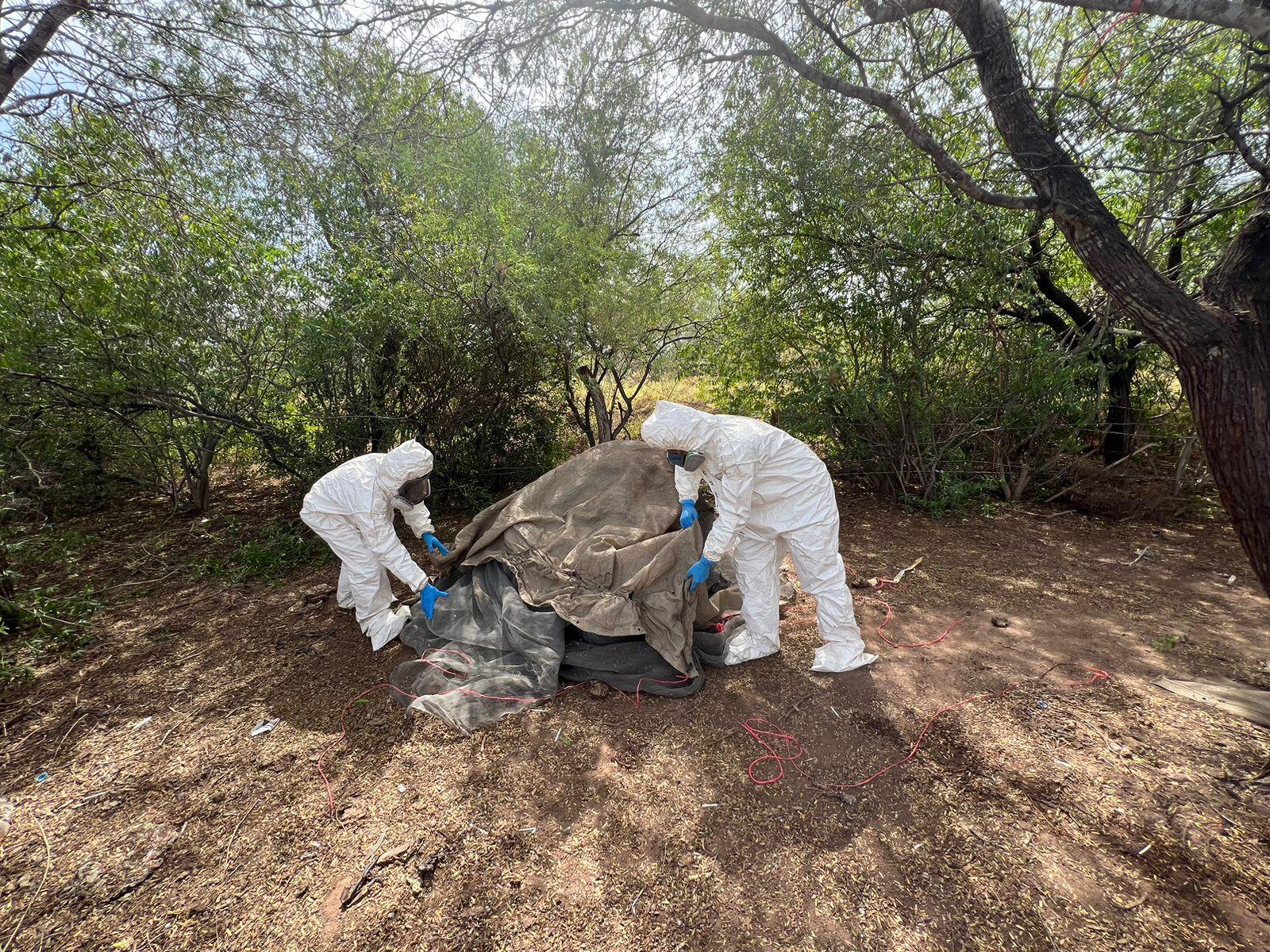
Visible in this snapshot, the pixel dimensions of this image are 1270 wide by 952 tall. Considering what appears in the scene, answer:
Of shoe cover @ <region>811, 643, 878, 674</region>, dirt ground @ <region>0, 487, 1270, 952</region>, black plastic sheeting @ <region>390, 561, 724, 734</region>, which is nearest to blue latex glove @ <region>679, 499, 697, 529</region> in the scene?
black plastic sheeting @ <region>390, 561, 724, 734</region>

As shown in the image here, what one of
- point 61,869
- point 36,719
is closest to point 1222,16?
point 61,869

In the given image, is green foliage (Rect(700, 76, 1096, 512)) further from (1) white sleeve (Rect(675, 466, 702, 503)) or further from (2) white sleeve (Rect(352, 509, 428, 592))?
(2) white sleeve (Rect(352, 509, 428, 592))

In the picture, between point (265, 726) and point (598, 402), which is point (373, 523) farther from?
point (598, 402)

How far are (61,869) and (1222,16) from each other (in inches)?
237

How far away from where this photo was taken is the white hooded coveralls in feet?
10.5

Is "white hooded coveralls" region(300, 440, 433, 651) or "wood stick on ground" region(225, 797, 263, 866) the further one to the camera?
"white hooded coveralls" region(300, 440, 433, 651)

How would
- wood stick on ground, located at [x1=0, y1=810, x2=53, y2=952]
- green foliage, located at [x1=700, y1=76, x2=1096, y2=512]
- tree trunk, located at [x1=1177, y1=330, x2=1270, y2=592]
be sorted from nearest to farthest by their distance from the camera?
wood stick on ground, located at [x1=0, y1=810, x2=53, y2=952] → tree trunk, located at [x1=1177, y1=330, x2=1270, y2=592] → green foliage, located at [x1=700, y1=76, x2=1096, y2=512]

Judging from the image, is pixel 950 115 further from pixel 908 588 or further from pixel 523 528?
pixel 523 528

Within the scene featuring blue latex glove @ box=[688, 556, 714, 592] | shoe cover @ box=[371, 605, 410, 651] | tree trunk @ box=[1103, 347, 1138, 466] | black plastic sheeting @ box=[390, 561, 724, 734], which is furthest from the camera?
tree trunk @ box=[1103, 347, 1138, 466]

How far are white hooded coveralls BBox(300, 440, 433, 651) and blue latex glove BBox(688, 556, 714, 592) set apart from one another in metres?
1.74

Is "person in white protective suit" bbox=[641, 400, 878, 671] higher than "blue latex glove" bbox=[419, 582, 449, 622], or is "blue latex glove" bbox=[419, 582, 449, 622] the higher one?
"person in white protective suit" bbox=[641, 400, 878, 671]

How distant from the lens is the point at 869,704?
106 inches

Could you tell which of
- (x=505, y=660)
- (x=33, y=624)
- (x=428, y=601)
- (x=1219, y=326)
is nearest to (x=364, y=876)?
(x=505, y=660)

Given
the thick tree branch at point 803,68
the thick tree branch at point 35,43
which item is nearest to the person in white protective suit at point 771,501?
the thick tree branch at point 803,68
